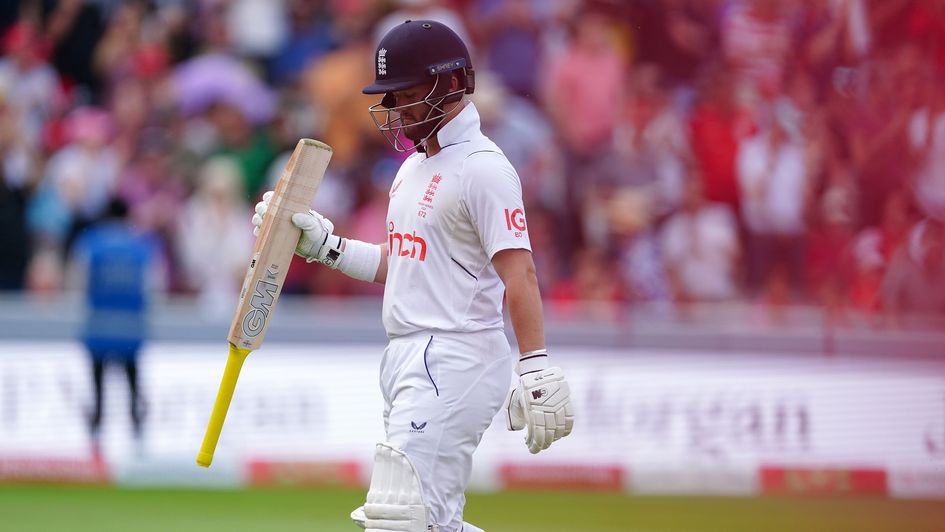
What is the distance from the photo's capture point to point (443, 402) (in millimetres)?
4785

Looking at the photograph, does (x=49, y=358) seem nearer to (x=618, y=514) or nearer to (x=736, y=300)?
(x=618, y=514)

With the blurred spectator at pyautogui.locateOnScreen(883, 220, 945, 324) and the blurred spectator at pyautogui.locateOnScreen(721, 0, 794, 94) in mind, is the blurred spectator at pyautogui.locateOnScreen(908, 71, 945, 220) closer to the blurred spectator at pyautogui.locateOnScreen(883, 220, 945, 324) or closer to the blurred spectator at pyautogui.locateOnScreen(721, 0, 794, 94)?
the blurred spectator at pyautogui.locateOnScreen(883, 220, 945, 324)

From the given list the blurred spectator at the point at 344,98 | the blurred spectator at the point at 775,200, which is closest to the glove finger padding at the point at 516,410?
the blurred spectator at the point at 775,200

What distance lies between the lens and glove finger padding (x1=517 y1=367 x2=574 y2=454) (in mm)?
4652

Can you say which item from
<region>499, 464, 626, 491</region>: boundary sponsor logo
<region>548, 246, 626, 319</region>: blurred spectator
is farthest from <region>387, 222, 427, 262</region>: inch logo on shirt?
<region>548, 246, 626, 319</region>: blurred spectator

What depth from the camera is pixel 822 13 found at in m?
10.1

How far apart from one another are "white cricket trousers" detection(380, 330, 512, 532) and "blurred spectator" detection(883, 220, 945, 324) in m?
5.07

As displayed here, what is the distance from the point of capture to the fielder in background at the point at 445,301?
15.4 feet

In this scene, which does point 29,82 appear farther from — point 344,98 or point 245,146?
point 344,98

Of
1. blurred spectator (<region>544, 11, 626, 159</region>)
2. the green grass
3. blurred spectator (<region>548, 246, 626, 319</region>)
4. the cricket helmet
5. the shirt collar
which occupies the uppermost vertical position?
blurred spectator (<region>544, 11, 626, 159</region>)

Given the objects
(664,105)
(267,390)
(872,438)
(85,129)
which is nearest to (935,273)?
(872,438)

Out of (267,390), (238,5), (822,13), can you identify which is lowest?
(267,390)

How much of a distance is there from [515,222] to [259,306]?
100 cm

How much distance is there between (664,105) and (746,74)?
705 millimetres
